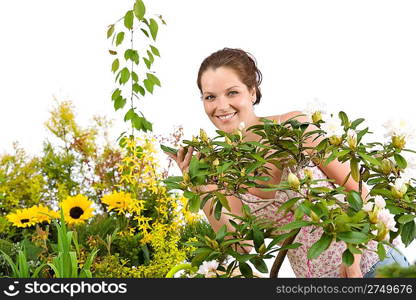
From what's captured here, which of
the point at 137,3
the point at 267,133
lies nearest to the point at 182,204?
the point at 137,3

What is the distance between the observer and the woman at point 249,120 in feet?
8.04

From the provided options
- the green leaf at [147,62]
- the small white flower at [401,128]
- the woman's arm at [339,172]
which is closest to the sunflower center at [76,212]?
the green leaf at [147,62]

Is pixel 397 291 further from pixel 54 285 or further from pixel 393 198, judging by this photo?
pixel 54 285

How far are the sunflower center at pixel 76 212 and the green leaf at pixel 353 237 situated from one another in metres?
2.05

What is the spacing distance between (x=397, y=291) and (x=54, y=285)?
108cm

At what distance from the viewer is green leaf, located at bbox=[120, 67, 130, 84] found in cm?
348

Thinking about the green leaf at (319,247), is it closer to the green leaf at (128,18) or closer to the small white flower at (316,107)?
the small white flower at (316,107)

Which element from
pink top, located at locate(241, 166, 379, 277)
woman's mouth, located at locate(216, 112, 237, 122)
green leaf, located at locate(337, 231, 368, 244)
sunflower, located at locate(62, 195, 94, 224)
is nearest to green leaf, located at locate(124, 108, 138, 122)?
sunflower, located at locate(62, 195, 94, 224)

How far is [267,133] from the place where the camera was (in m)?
2.01

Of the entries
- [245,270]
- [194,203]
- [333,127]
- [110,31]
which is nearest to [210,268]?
[245,270]

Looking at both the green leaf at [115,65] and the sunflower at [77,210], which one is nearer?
the sunflower at [77,210]

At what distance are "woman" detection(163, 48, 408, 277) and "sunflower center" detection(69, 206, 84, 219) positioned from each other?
1.02 metres

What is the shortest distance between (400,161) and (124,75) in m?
1.99

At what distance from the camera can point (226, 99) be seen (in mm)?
2672
